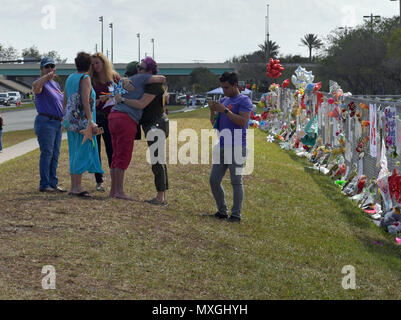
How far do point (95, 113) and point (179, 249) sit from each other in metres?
2.71

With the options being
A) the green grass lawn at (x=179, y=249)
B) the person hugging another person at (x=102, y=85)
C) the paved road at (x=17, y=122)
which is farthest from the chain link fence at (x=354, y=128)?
the paved road at (x=17, y=122)

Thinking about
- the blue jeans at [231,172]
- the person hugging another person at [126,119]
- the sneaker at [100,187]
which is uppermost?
the person hugging another person at [126,119]

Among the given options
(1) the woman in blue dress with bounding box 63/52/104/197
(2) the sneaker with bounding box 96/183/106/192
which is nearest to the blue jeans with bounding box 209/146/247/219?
(1) the woman in blue dress with bounding box 63/52/104/197

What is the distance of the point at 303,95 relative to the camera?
2094 centimetres

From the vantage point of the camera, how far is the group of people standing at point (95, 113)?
8.34 m

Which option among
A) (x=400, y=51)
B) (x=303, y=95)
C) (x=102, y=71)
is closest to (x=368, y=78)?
(x=400, y=51)

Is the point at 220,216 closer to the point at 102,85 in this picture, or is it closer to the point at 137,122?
the point at 137,122

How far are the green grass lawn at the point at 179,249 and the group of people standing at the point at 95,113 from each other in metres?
0.36

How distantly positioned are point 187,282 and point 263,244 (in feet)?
6.18

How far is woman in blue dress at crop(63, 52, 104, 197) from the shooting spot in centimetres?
837

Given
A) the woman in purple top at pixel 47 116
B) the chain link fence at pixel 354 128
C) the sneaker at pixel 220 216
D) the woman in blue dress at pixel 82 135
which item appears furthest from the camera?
the chain link fence at pixel 354 128

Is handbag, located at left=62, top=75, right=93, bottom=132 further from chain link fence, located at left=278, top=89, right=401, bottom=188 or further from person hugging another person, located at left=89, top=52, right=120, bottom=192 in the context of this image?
chain link fence, located at left=278, top=89, right=401, bottom=188

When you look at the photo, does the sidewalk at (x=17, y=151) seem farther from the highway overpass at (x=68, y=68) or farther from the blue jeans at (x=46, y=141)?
the highway overpass at (x=68, y=68)

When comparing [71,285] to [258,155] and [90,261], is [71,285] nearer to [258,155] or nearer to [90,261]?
[90,261]
